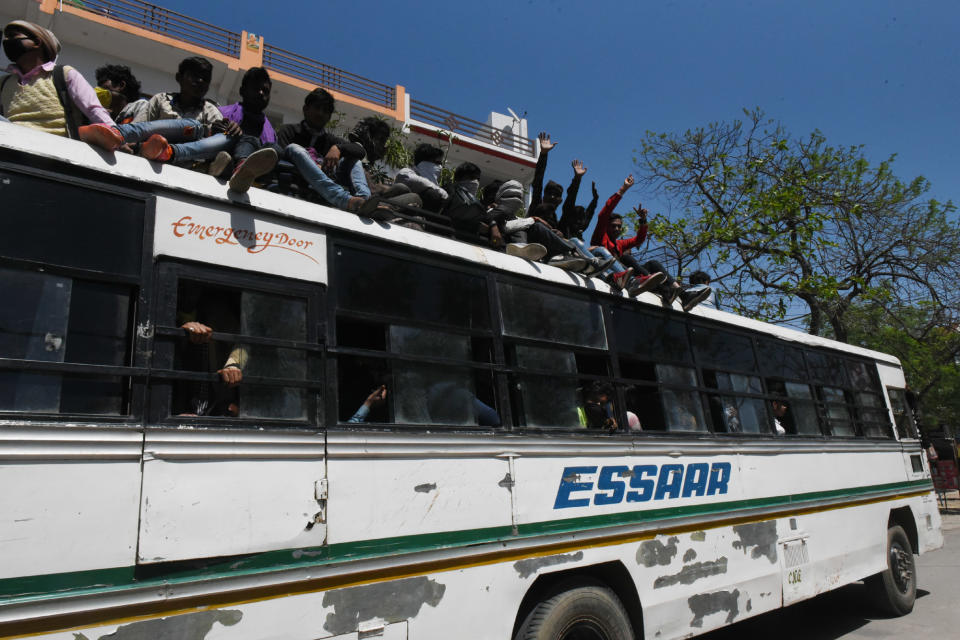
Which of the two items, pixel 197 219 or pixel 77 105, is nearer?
pixel 197 219

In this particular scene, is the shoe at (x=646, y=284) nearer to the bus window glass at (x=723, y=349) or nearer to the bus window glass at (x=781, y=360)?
the bus window glass at (x=723, y=349)

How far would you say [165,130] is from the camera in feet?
11.4

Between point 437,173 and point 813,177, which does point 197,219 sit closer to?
point 437,173

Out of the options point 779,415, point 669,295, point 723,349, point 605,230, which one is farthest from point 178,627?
point 779,415

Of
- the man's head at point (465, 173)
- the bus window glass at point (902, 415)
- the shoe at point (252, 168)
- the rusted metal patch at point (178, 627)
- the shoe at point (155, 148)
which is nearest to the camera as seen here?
the rusted metal patch at point (178, 627)

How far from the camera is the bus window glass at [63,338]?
2.38 meters

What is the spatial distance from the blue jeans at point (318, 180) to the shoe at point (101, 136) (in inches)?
43.8

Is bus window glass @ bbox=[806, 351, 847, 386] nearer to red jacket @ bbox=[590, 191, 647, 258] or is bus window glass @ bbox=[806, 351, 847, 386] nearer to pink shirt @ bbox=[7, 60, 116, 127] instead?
red jacket @ bbox=[590, 191, 647, 258]

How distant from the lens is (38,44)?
329 cm

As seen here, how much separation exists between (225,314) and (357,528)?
1.13m

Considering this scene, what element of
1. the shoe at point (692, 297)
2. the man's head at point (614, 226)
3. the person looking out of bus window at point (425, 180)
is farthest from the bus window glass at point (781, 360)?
the person looking out of bus window at point (425, 180)

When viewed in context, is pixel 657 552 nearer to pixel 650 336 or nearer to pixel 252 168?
pixel 650 336

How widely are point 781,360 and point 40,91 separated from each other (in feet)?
20.9

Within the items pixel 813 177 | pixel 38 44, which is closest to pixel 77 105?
pixel 38 44
